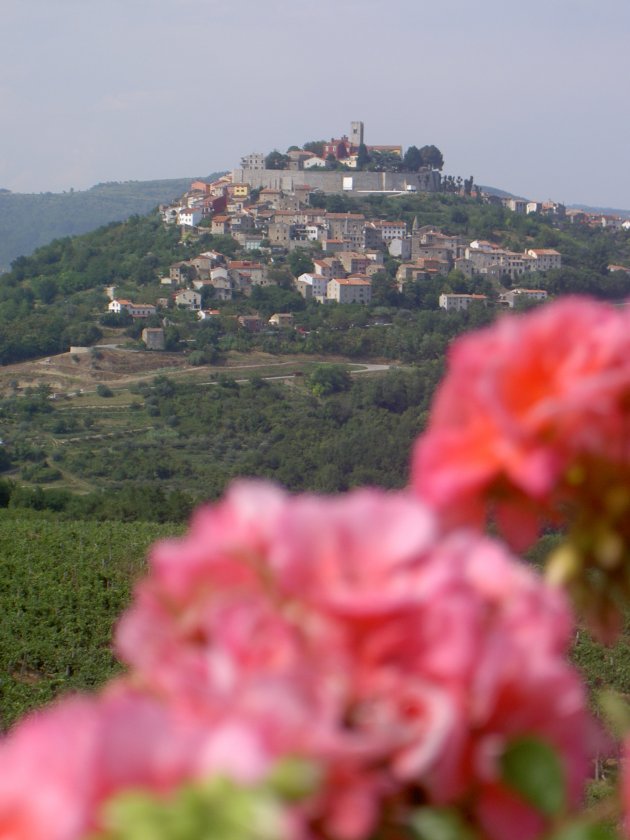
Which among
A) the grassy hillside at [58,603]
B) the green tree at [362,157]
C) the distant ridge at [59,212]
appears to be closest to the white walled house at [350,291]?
the green tree at [362,157]

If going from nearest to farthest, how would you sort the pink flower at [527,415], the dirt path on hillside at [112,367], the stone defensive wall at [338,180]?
the pink flower at [527,415] → the dirt path on hillside at [112,367] → the stone defensive wall at [338,180]

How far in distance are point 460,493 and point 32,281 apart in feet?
173

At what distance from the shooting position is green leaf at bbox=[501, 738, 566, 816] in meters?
0.49

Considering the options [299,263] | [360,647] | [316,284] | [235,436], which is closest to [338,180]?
[299,263]

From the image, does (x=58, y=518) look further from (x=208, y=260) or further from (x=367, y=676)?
(x=208, y=260)

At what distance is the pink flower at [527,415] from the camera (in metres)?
0.60

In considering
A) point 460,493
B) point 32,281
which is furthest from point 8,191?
point 460,493

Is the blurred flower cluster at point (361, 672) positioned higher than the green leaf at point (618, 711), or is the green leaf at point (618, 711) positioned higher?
the blurred flower cluster at point (361, 672)

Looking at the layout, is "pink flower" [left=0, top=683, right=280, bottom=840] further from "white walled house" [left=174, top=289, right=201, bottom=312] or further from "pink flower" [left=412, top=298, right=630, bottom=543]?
"white walled house" [left=174, top=289, right=201, bottom=312]

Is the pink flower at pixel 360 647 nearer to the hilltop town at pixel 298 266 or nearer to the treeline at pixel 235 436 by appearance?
the treeline at pixel 235 436

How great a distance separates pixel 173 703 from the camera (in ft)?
A: 1.65

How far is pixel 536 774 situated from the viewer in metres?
0.49

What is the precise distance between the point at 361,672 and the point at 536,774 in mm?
81

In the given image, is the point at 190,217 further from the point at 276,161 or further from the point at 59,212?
the point at 59,212
